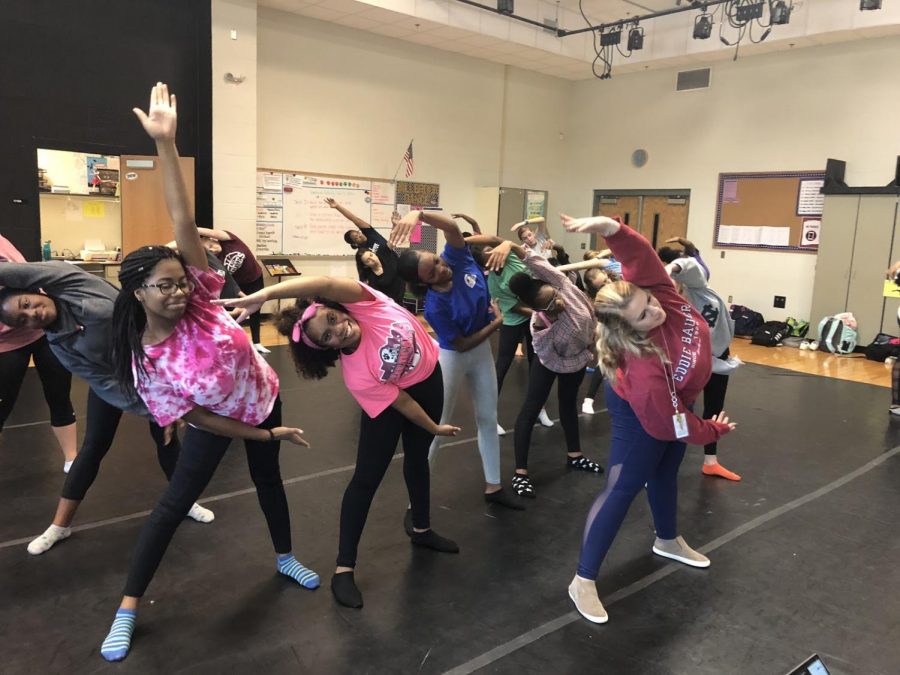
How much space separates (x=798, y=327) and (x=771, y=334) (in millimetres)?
483

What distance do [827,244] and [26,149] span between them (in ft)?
31.4

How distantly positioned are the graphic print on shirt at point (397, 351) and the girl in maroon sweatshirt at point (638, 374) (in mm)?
648

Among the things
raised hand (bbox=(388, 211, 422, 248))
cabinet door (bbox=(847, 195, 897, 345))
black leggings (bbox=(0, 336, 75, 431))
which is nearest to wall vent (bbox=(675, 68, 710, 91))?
cabinet door (bbox=(847, 195, 897, 345))

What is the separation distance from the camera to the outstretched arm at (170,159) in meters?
1.84

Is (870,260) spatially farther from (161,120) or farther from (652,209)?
(161,120)

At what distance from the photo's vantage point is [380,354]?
2291mm

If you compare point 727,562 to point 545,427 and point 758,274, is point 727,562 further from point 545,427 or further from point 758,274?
point 758,274

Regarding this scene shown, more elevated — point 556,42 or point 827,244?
point 556,42

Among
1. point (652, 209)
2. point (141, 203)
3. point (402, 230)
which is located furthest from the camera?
point (652, 209)

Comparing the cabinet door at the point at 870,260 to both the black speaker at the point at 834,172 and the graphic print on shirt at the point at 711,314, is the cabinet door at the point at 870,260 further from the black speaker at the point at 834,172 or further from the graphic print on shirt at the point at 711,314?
the graphic print on shirt at the point at 711,314

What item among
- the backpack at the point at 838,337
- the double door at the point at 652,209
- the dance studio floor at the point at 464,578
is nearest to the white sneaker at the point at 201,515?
the dance studio floor at the point at 464,578

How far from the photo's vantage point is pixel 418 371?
2439mm

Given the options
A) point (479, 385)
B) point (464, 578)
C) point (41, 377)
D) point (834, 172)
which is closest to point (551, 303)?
point (479, 385)

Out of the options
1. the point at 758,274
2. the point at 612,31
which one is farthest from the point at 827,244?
the point at 612,31
